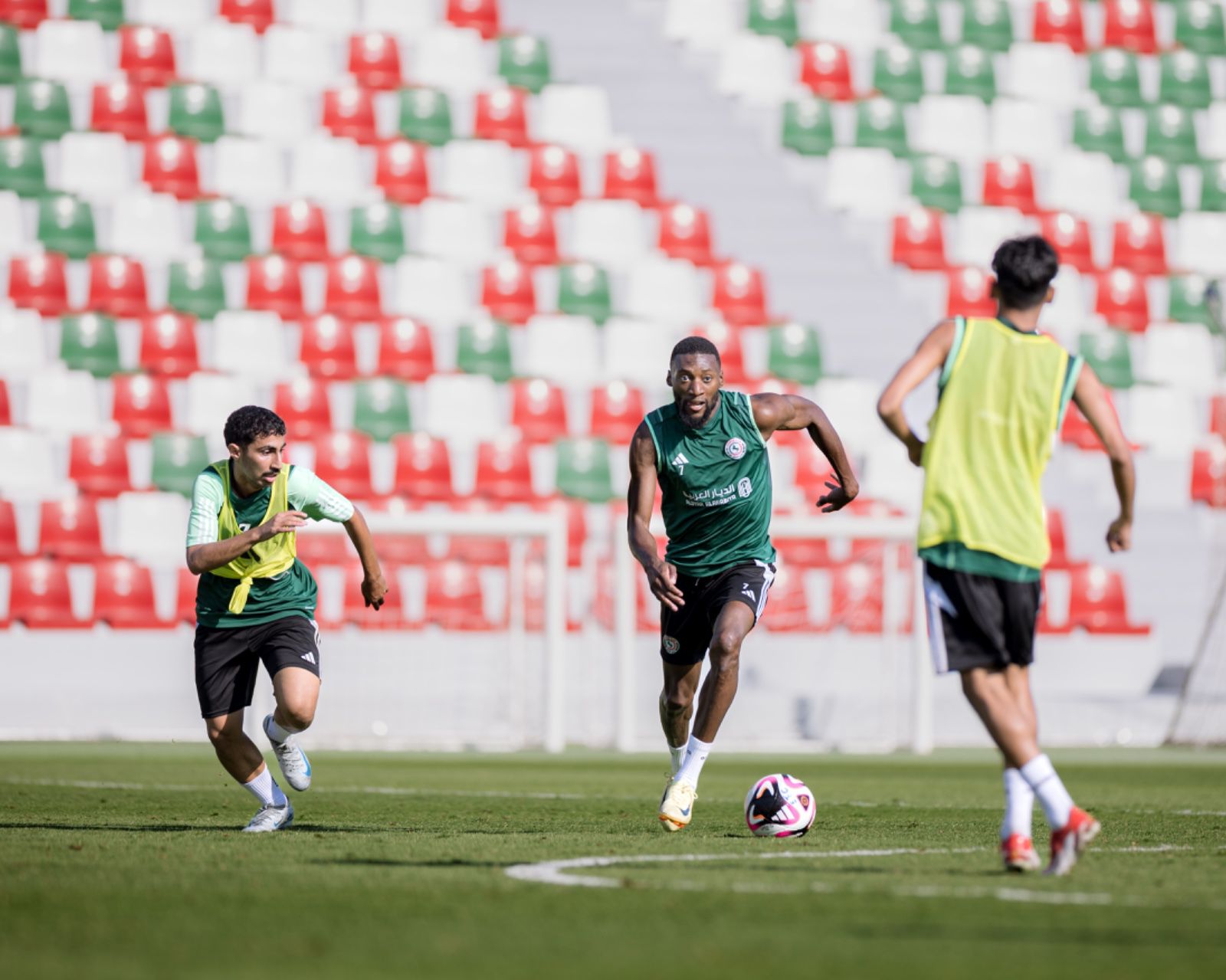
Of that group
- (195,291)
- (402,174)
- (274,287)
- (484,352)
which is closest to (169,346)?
(195,291)

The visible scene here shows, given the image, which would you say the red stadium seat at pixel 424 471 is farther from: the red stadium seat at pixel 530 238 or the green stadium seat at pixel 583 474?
the red stadium seat at pixel 530 238

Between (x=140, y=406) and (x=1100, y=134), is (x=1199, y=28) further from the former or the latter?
(x=140, y=406)

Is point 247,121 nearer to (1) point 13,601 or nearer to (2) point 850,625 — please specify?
(1) point 13,601

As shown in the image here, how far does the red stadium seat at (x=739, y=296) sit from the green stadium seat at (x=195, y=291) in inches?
220

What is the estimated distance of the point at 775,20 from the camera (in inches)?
979

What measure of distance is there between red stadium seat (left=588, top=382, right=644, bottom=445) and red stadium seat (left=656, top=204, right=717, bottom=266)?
2.51 metres

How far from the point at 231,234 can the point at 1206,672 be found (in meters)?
11.5

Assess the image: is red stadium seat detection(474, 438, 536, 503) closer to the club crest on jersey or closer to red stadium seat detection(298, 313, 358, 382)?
red stadium seat detection(298, 313, 358, 382)

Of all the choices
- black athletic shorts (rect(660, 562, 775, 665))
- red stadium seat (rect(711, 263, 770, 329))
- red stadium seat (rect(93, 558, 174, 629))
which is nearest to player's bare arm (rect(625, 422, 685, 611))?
black athletic shorts (rect(660, 562, 775, 665))

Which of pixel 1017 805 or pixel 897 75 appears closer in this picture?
pixel 1017 805

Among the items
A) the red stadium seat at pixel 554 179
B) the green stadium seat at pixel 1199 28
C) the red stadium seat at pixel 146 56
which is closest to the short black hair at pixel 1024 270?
the red stadium seat at pixel 554 179

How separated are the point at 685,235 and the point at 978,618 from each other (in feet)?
56.4

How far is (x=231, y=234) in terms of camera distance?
71.2ft

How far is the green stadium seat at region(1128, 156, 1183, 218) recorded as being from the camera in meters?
24.5
